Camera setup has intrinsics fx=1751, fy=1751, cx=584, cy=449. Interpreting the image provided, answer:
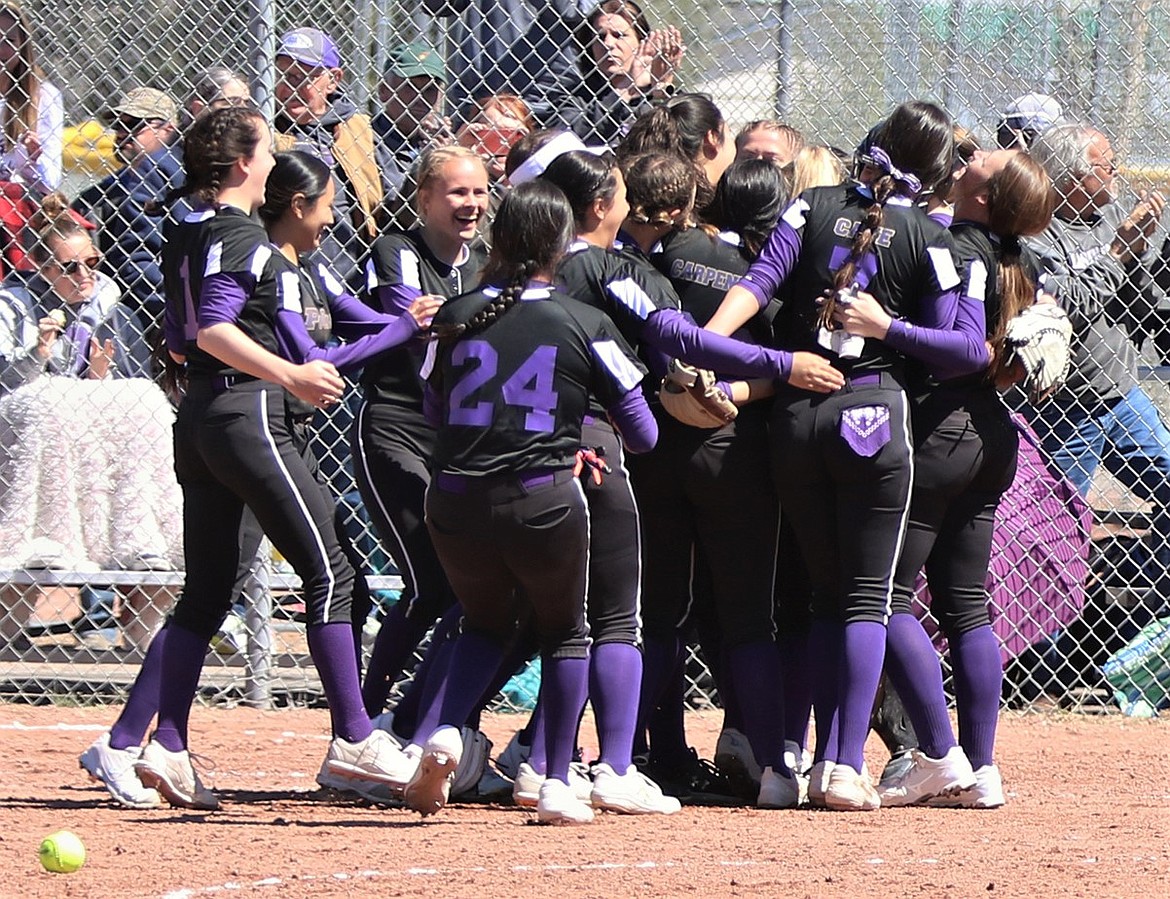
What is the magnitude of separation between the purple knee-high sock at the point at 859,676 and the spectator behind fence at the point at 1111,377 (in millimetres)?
2451

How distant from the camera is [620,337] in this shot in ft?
15.4

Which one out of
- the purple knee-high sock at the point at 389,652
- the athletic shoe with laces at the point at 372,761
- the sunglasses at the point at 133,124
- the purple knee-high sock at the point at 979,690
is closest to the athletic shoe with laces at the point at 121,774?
the athletic shoe with laces at the point at 372,761

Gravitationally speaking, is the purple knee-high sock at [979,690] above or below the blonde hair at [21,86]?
above

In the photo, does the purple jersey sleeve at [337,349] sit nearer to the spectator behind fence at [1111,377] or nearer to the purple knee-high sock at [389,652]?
the purple knee-high sock at [389,652]

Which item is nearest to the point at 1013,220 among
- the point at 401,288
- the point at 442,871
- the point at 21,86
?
the point at 401,288

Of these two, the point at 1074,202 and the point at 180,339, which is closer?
the point at 180,339

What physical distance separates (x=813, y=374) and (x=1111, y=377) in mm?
2697

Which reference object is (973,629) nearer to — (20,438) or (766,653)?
(766,653)

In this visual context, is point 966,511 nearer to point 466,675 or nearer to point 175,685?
point 466,675

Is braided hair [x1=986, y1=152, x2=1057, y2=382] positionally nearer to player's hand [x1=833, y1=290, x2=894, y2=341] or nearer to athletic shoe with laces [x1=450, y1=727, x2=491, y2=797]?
player's hand [x1=833, y1=290, x2=894, y2=341]

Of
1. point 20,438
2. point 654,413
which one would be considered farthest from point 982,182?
point 20,438

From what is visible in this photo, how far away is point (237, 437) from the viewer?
4.81 metres

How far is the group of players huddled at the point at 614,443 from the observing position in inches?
183

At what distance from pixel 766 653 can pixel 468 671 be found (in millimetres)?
937
